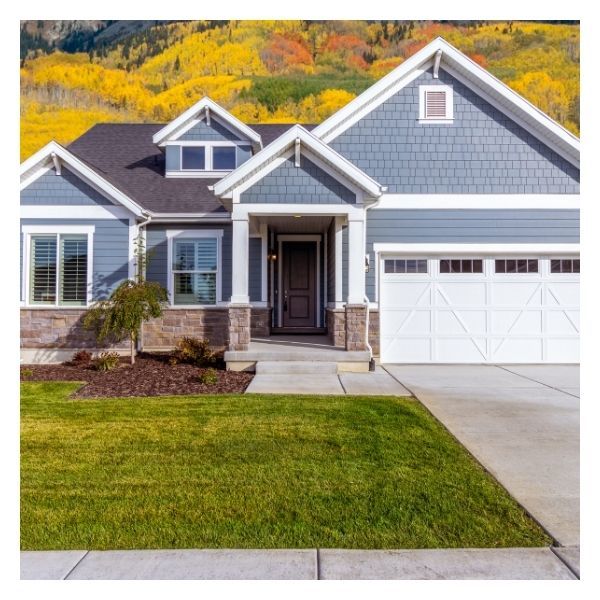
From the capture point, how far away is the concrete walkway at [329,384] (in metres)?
7.88

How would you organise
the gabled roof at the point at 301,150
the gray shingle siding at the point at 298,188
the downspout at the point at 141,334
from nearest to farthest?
the gabled roof at the point at 301,150 → the gray shingle siding at the point at 298,188 → the downspout at the point at 141,334

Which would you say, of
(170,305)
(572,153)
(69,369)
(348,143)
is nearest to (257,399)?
(69,369)

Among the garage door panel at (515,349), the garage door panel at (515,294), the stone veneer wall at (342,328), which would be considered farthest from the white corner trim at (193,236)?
the garage door panel at (515,349)

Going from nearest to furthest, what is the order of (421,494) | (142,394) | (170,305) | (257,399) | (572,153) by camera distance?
(421,494) → (257,399) → (142,394) → (572,153) → (170,305)

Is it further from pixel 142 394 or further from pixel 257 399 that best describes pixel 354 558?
pixel 142 394

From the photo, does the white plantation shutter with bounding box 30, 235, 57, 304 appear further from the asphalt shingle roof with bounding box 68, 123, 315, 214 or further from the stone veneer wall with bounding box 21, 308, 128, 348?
the asphalt shingle roof with bounding box 68, 123, 315, 214

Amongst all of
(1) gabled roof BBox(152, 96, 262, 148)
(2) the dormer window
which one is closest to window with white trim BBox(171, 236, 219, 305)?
(1) gabled roof BBox(152, 96, 262, 148)

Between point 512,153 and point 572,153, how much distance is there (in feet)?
4.04

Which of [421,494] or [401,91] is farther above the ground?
[401,91]

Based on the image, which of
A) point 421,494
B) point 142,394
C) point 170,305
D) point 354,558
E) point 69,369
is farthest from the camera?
point 170,305

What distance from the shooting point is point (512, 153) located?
37.2ft

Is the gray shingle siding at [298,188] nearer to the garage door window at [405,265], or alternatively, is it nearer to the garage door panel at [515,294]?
the garage door window at [405,265]

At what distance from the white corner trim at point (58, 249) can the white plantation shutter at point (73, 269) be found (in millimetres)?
99
